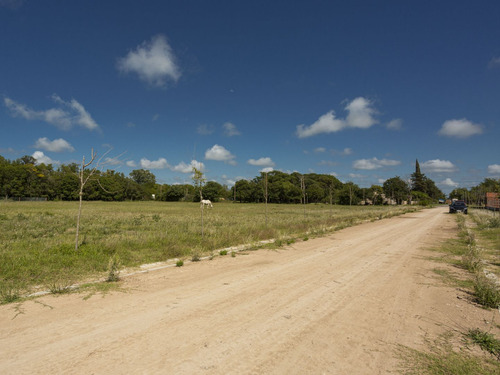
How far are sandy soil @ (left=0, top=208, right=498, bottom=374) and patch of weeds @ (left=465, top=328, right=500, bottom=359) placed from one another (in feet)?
0.94

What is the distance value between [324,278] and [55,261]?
8538mm

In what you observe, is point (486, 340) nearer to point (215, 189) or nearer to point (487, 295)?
point (487, 295)

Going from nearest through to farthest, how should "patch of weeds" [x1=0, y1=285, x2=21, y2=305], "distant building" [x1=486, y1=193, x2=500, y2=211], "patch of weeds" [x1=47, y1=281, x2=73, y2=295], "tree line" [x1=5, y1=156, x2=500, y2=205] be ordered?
"patch of weeds" [x1=0, y1=285, x2=21, y2=305], "patch of weeds" [x1=47, y1=281, x2=73, y2=295], "distant building" [x1=486, y1=193, x2=500, y2=211], "tree line" [x1=5, y1=156, x2=500, y2=205]

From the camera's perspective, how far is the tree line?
87.3m

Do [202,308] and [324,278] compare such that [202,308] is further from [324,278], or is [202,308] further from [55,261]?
[55,261]

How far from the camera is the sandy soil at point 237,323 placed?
349 centimetres

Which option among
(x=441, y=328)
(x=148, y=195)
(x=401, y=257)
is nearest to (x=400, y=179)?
(x=401, y=257)

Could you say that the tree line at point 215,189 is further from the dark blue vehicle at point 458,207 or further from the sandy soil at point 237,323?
the sandy soil at point 237,323

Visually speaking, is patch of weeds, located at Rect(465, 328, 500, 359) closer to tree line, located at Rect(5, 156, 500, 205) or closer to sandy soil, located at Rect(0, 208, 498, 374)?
sandy soil, located at Rect(0, 208, 498, 374)

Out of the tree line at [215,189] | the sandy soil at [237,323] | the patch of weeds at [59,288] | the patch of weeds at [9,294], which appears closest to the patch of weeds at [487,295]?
the sandy soil at [237,323]

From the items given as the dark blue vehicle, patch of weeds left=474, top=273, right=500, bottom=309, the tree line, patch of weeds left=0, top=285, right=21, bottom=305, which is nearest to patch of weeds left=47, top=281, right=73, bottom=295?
patch of weeds left=0, top=285, right=21, bottom=305

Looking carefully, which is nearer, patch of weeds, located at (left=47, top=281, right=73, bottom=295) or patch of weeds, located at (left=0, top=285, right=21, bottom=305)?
patch of weeds, located at (left=0, top=285, right=21, bottom=305)

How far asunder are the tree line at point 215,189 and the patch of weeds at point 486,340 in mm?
65674

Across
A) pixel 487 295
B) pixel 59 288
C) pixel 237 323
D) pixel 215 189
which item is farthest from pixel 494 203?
pixel 215 189
